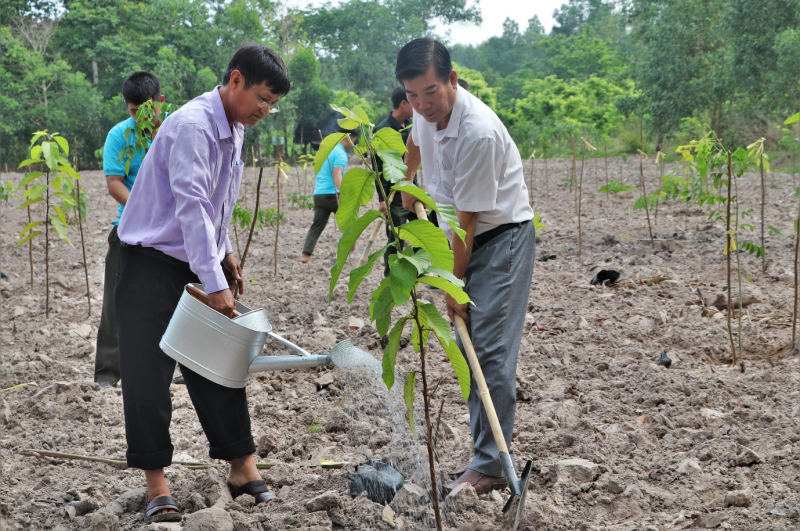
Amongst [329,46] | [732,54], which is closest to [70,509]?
[732,54]

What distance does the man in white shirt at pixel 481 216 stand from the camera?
224 centimetres

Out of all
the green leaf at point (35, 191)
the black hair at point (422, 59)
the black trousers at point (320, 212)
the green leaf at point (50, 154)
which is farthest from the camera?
the black trousers at point (320, 212)

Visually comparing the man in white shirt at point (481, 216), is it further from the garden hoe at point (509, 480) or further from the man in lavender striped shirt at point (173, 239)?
the man in lavender striped shirt at point (173, 239)

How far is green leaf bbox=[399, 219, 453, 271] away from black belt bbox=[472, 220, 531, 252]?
2.35 feet

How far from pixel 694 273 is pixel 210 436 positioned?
4375 mm

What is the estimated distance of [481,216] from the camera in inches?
94.0

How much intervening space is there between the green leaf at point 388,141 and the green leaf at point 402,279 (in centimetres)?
29

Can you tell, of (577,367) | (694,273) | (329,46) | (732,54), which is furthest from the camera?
(329,46)

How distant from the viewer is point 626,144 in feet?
66.7

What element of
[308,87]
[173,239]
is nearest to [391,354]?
[173,239]

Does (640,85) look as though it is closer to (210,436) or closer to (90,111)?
(90,111)

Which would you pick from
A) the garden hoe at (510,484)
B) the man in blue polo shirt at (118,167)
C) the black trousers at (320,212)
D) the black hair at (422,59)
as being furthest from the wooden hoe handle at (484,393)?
the black trousers at (320,212)

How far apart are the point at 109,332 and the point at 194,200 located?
5.90 ft

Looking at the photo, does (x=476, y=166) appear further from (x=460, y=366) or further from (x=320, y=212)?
(x=320, y=212)
